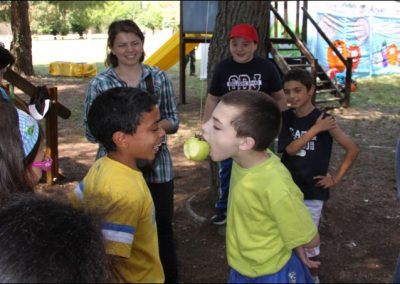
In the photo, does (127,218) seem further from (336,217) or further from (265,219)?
(336,217)

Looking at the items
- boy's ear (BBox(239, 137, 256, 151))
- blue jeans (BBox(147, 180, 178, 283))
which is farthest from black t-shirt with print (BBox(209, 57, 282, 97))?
boy's ear (BBox(239, 137, 256, 151))

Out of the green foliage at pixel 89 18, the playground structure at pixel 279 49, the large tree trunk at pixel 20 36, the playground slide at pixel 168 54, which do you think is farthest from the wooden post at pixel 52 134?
the green foliage at pixel 89 18

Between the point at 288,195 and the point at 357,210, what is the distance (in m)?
2.98

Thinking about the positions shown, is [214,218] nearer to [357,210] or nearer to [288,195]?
[357,210]

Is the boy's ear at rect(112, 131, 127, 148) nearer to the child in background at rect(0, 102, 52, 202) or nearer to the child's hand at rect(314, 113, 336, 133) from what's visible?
the child in background at rect(0, 102, 52, 202)

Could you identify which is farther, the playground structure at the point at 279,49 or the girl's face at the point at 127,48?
the playground structure at the point at 279,49

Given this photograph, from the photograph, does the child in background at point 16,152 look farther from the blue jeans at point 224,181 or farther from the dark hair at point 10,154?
the blue jeans at point 224,181

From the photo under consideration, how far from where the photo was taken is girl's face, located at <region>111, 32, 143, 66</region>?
276 centimetres

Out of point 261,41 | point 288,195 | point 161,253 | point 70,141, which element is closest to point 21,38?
point 70,141

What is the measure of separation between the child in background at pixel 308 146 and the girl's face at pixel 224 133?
3.31 ft

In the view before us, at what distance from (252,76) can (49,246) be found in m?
2.84

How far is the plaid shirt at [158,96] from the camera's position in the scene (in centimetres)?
270

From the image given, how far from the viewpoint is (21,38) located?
627 inches

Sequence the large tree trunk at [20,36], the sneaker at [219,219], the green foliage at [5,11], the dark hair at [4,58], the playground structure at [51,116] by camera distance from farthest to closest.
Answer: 1. the large tree trunk at [20,36]
2. the green foliage at [5,11]
3. the playground structure at [51,116]
4. the sneaker at [219,219]
5. the dark hair at [4,58]
